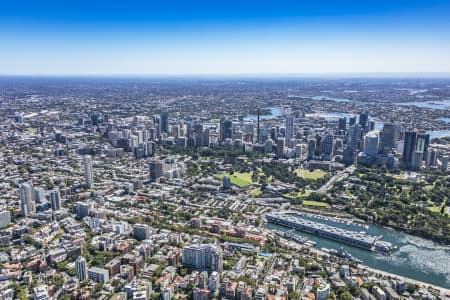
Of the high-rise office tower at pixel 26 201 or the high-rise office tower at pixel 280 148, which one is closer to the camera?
the high-rise office tower at pixel 26 201

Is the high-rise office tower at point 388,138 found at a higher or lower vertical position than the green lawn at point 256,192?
higher

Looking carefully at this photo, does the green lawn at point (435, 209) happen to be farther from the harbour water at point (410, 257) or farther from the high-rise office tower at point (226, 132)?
the high-rise office tower at point (226, 132)

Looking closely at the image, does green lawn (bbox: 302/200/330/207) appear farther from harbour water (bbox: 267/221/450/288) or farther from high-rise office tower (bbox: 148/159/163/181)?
high-rise office tower (bbox: 148/159/163/181)

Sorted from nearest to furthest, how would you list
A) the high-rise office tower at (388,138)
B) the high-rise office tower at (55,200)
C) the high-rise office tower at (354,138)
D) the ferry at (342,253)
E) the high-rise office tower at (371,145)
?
the ferry at (342,253) → the high-rise office tower at (55,200) → the high-rise office tower at (371,145) → the high-rise office tower at (354,138) → the high-rise office tower at (388,138)

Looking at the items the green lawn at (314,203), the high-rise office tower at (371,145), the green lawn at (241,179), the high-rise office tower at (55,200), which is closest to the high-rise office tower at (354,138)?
the high-rise office tower at (371,145)

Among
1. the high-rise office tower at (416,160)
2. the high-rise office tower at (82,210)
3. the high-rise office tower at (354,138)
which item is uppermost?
the high-rise office tower at (354,138)

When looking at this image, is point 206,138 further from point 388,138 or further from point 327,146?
point 388,138
